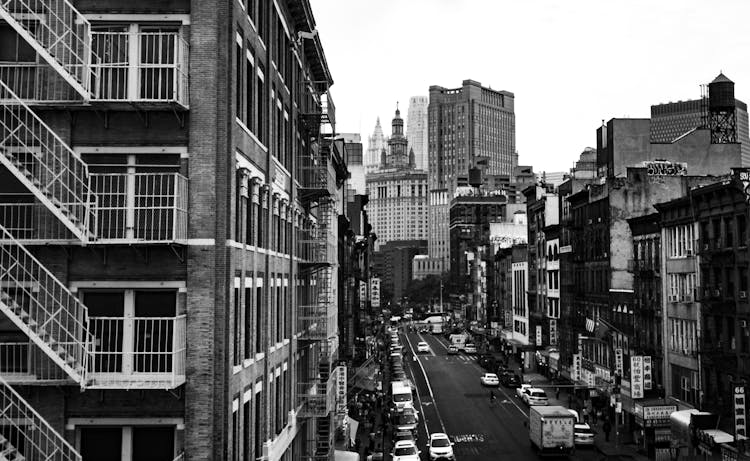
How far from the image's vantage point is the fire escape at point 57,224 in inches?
727

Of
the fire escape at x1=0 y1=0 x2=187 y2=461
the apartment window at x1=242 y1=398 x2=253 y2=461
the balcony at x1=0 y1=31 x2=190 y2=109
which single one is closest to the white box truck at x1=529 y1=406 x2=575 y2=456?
the apartment window at x1=242 y1=398 x2=253 y2=461

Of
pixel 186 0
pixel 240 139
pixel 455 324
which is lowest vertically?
pixel 455 324

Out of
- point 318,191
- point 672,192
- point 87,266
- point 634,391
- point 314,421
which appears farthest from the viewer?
point 672,192

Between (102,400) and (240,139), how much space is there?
23.5 ft

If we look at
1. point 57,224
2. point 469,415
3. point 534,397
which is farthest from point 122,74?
point 534,397

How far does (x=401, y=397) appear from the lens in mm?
65188

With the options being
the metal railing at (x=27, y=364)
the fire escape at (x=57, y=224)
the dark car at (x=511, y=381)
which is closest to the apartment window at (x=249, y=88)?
the fire escape at (x=57, y=224)

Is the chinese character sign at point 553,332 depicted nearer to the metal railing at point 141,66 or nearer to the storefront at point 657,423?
the storefront at point 657,423

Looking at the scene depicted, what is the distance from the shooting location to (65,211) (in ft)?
60.2

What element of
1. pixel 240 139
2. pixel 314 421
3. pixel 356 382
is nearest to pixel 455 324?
pixel 356 382

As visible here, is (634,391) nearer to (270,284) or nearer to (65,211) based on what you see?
(270,284)

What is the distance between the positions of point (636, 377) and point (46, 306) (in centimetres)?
4263

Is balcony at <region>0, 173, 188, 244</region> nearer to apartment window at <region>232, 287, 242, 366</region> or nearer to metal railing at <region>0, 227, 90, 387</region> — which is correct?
metal railing at <region>0, 227, 90, 387</region>

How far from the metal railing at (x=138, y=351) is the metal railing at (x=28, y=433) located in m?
1.68
